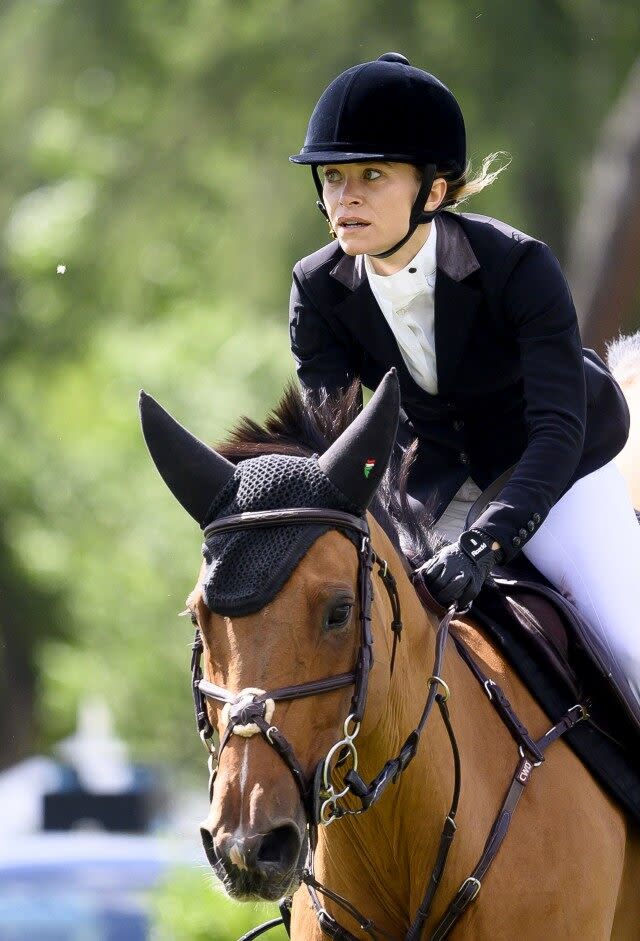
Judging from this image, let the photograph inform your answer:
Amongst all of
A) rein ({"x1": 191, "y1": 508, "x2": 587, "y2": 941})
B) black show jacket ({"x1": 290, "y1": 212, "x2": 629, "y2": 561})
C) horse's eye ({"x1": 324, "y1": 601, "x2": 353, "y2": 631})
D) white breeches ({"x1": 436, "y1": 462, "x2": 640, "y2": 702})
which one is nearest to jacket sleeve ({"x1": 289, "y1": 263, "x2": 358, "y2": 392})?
black show jacket ({"x1": 290, "y1": 212, "x2": 629, "y2": 561})

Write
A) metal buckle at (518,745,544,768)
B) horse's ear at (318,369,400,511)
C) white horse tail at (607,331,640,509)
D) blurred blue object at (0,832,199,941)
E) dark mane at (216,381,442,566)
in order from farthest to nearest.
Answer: blurred blue object at (0,832,199,941) < white horse tail at (607,331,640,509) < metal buckle at (518,745,544,768) < dark mane at (216,381,442,566) < horse's ear at (318,369,400,511)

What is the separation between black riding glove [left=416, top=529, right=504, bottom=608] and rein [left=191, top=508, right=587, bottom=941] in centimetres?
10

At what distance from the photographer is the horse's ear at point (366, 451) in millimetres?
3107

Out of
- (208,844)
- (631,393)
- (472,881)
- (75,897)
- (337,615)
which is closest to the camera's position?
(208,844)

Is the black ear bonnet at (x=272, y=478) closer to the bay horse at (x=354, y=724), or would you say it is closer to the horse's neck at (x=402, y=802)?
the bay horse at (x=354, y=724)

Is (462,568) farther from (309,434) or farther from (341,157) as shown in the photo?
(341,157)

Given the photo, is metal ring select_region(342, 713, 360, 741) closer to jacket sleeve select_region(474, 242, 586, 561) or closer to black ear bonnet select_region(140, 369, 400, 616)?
black ear bonnet select_region(140, 369, 400, 616)

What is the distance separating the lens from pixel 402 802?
11.2ft

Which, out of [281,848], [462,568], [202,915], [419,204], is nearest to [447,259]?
[419,204]

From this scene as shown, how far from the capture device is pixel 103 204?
14.7 meters

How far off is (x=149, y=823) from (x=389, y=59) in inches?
533

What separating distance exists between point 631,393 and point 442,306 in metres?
2.09

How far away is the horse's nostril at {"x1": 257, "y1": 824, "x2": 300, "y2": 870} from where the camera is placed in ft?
9.15

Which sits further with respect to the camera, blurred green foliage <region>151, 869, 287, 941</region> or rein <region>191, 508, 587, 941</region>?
blurred green foliage <region>151, 869, 287, 941</region>
